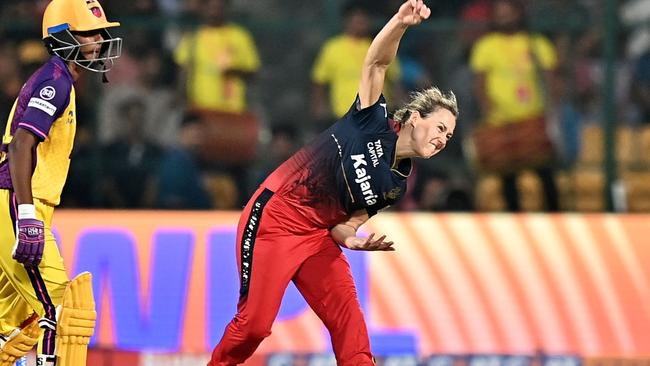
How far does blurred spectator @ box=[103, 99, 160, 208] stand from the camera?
35.7ft

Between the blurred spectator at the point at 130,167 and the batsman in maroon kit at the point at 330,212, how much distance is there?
3.97 m

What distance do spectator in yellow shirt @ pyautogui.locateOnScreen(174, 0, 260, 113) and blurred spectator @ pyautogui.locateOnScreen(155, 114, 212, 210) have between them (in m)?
0.28

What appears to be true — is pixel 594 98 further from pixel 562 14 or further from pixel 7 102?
pixel 7 102

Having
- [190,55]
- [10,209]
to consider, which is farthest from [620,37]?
[10,209]

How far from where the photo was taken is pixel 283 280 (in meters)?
6.92

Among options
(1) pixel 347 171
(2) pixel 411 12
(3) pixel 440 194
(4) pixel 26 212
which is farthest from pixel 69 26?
(3) pixel 440 194

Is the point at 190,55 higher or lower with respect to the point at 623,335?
higher

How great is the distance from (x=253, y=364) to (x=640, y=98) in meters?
4.00

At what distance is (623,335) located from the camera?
33.1 ft

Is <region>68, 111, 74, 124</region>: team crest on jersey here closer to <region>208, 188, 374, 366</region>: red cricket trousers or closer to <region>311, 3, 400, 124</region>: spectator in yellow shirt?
<region>208, 188, 374, 366</region>: red cricket trousers

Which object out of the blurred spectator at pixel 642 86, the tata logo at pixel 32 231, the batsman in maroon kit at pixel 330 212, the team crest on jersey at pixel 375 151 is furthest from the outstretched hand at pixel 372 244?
the blurred spectator at pixel 642 86

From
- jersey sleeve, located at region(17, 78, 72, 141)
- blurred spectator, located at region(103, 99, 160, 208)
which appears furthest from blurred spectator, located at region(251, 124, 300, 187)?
jersey sleeve, located at region(17, 78, 72, 141)

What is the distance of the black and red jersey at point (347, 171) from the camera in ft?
22.3

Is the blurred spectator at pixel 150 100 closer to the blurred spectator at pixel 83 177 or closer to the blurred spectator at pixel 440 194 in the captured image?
the blurred spectator at pixel 83 177
